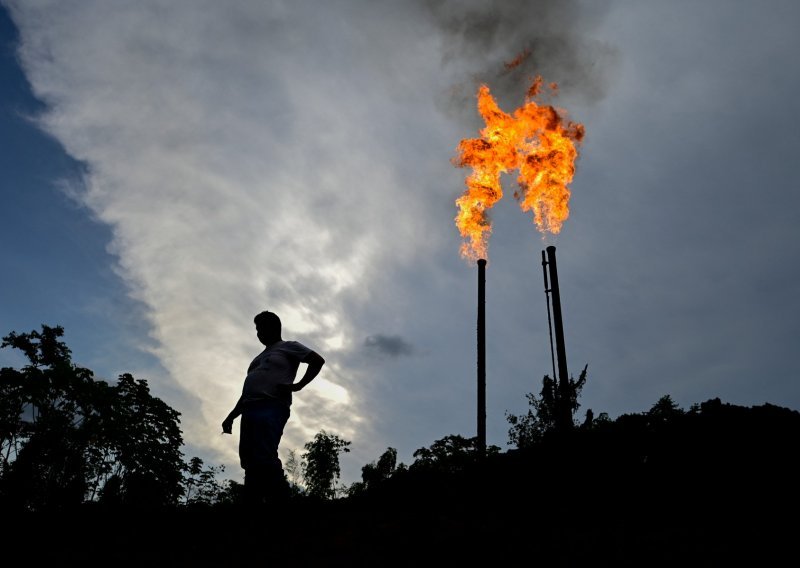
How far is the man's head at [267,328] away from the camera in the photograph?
18.8 ft

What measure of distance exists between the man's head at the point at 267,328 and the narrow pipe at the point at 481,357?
334 inches

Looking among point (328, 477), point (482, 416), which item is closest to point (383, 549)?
point (482, 416)

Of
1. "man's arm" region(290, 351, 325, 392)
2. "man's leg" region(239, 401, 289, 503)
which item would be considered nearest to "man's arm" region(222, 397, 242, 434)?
"man's leg" region(239, 401, 289, 503)

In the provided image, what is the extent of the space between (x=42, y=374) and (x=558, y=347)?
17256 millimetres

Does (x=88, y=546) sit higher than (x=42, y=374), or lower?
lower

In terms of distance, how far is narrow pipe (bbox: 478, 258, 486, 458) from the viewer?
13664 millimetres


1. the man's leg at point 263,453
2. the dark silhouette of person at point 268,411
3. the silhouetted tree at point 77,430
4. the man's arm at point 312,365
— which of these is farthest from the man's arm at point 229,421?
the silhouetted tree at point 77,430

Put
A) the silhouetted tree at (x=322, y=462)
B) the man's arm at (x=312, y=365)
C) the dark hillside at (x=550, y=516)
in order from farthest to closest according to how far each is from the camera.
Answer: the silhouetted tree at (x=322, y=462) < the man's arm at (x=312, y=365) < the dark hillside at (x=550, y=516)

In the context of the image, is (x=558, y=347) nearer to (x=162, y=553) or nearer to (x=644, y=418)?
(x=644, y=418)

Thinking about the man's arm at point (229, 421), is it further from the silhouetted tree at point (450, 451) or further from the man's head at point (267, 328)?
the silhouetted tree at point (450, 451)

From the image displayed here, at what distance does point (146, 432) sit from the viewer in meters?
18.8

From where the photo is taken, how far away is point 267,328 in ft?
18.8

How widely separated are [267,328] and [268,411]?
98 cm

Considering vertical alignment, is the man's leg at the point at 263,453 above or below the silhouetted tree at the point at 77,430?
below
